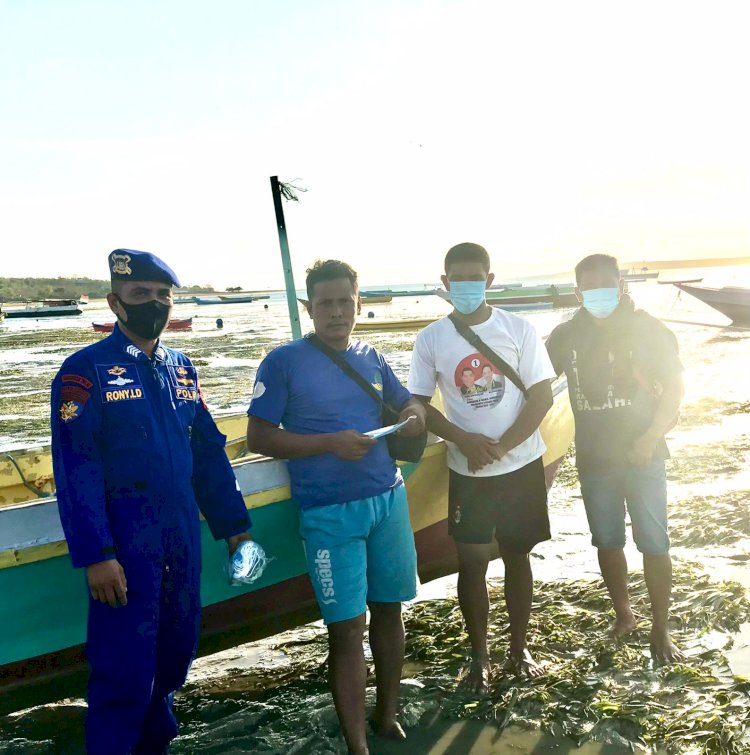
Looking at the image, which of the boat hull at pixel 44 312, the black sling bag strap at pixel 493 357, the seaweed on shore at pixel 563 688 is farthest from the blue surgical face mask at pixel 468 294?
the boat hull at pixel 44 312

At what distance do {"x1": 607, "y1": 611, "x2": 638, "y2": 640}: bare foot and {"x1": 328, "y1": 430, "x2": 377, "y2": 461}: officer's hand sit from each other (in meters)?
2.09

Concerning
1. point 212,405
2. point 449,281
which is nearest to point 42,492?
point 449,281

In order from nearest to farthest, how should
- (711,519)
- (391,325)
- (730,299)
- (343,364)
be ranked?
(343,364) → (711,519) → (730,299) → (391,325)

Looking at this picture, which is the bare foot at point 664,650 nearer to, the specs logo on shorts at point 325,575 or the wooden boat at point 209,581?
the wooden boat at point 209,581

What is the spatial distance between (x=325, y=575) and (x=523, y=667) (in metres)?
1.42

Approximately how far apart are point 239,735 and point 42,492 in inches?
110

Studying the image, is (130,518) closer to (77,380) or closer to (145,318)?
(77,380)

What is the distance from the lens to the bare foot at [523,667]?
379cm

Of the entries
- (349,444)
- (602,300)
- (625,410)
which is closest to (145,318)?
(349,444)

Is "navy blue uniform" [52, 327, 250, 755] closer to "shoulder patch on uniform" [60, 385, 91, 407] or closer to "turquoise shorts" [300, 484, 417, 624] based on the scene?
"shoulder patch on uniform" [60, 385, 91, 407]

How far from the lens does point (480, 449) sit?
3467 millimetres

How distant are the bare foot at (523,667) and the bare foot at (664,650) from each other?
2.04 feet

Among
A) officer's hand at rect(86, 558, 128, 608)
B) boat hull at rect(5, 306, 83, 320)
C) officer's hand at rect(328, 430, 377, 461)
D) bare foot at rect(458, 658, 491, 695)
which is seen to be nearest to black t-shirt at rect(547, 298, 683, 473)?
bare foot at rect(458, 658, 491, 695)

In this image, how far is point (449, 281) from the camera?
3.63m
